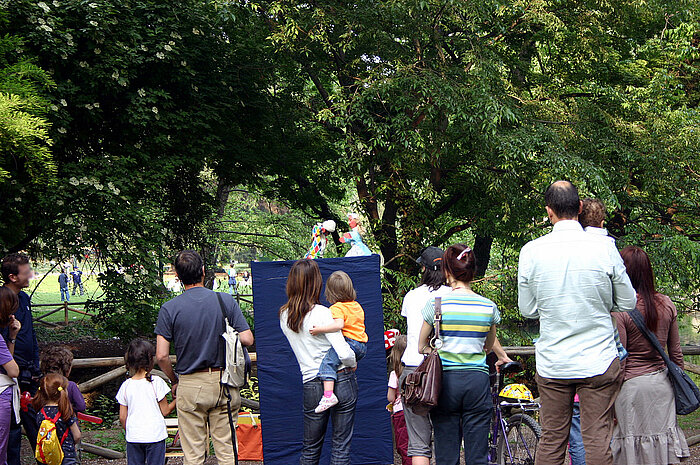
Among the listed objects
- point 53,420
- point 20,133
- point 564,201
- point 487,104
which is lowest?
point 53,420

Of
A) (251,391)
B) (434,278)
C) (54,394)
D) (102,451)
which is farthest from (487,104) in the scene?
(102,451)

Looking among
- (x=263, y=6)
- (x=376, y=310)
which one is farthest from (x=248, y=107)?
(x=376, y=310)

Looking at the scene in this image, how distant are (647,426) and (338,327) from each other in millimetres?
1918

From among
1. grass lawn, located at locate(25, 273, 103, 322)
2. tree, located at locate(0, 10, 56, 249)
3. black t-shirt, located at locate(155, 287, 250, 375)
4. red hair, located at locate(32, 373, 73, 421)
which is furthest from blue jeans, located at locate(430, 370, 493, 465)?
grass lawn, located at locate(25, 273, 103, 322)

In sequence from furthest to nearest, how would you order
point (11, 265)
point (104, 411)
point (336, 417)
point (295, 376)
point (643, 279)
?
point (104, 411), point (295, 376), point (11, 265), point (336, 417), point (643, 279)

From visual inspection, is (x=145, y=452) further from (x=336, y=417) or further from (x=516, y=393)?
(x=516, y=393)

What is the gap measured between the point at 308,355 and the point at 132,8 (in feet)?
19.7

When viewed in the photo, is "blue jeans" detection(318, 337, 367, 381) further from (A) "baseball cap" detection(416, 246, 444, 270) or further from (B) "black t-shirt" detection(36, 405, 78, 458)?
(B) "black t-shirt" detection(36, 405, 78, 458)

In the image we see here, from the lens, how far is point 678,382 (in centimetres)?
361

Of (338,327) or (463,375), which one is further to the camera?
(338,327)

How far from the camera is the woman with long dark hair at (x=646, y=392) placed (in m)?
3.60

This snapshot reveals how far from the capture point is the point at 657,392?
11.8 ft

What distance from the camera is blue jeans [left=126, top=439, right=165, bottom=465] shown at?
450cm

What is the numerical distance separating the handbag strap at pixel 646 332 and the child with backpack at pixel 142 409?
10.3ft
